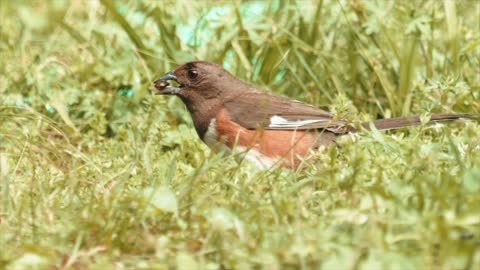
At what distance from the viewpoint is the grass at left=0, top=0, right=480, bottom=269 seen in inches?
141

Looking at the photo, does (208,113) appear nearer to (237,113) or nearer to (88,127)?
(237,113)

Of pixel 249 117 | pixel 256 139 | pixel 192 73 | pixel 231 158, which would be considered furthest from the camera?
pixel 192 73

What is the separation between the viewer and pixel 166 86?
20.9 ft

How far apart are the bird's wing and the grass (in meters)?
0.23

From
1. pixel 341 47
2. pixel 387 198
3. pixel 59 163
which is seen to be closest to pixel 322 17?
pixel 341 47

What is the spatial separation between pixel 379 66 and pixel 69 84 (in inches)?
86.1

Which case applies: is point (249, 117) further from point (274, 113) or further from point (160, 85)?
point (160, 85)

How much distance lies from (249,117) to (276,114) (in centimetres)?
17

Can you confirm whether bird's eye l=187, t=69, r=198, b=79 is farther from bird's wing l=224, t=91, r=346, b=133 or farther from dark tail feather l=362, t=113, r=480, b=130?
dark tail feather l=362, t=113, r=480, b=130

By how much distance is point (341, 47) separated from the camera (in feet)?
23.4

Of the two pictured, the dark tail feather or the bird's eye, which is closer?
the dark tail feather

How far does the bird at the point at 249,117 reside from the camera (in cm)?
573

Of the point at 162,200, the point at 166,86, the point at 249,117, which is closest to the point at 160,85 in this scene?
the point at 166,86

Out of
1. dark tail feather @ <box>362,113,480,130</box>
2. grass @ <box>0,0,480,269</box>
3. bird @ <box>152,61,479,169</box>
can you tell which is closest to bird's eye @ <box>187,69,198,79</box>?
bird @ <box>152,61,479,169</box>
